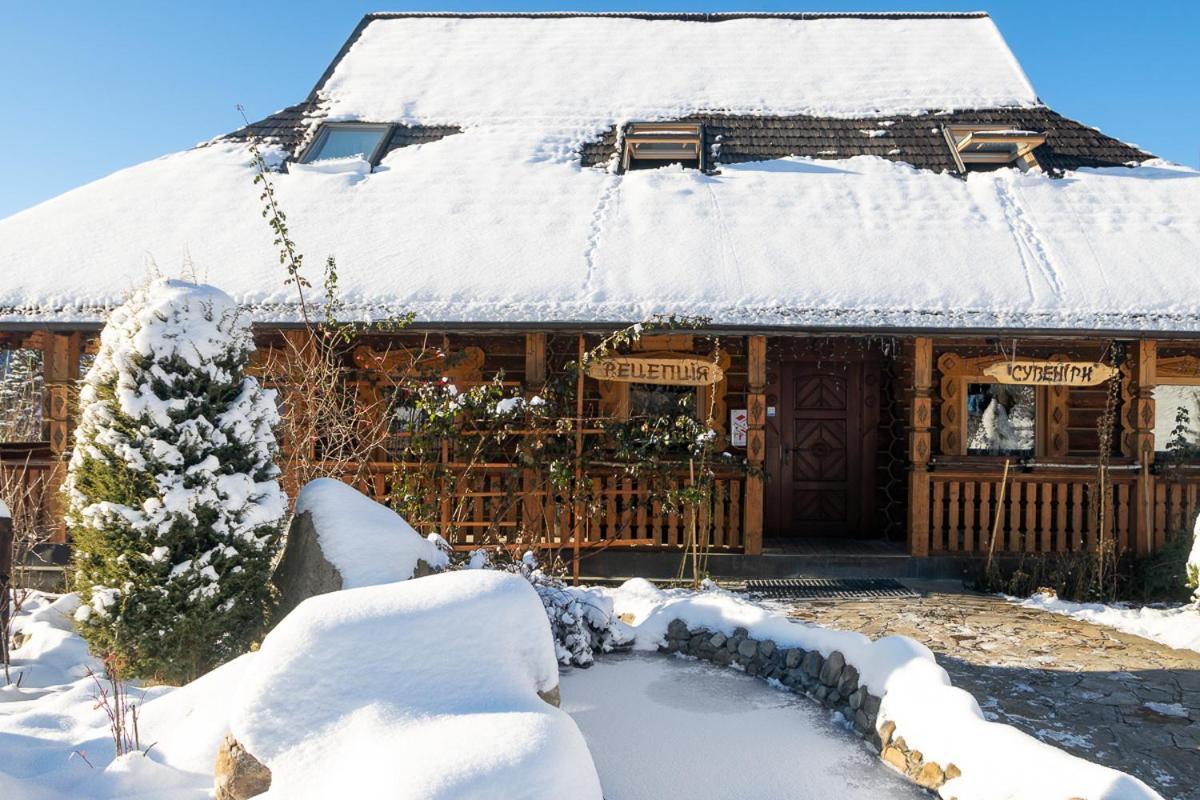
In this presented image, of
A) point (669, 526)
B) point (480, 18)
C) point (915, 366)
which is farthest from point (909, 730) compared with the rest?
point (480, 18)

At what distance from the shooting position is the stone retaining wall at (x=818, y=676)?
4.08m

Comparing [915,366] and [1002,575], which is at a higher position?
[915,366]

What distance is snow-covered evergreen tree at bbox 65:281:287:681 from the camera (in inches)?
184

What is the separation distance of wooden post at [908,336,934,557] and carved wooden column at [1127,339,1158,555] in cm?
199

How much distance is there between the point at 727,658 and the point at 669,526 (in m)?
2.67

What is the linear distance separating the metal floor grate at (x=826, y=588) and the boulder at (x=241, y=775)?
208 inches

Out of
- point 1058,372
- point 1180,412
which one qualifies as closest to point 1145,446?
point 1058,372

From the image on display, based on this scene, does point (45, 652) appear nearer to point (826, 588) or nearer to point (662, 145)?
point (826, 588)

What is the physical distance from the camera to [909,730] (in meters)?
4.14

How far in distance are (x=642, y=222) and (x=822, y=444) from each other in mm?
3498

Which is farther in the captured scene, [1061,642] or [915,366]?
[915,366]

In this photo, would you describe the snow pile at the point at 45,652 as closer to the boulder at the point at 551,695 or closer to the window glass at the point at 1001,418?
the boulder at the point at 551,695

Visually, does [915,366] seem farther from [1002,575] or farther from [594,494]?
[594,494]

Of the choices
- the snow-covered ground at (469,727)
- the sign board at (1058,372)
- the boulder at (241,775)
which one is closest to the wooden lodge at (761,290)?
the sign board at (1058,372)
